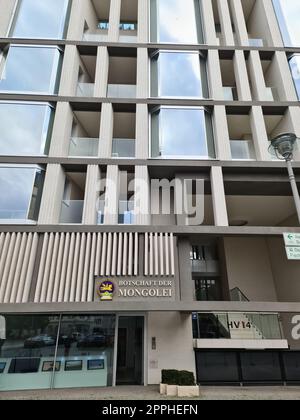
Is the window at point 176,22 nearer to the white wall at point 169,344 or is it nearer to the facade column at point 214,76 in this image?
the facade column at point 214,76

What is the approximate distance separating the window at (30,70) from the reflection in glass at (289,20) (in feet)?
43.9

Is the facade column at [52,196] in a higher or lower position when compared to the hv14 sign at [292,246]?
higher

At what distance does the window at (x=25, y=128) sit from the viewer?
38.9 feet

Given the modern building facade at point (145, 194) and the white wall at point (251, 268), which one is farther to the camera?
the white wall at point (251, 268)

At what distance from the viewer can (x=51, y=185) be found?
37.4ft

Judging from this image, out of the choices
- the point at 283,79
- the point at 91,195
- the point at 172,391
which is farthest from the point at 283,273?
the point at 91,195

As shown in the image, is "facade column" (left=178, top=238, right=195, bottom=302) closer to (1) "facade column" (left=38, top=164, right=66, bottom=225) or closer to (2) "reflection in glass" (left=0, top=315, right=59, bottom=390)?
(2) "reflection in glass" (left=0, top=315, right=59, bottom=390)

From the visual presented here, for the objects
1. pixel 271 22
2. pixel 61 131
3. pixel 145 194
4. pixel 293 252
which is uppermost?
pixel 271 22

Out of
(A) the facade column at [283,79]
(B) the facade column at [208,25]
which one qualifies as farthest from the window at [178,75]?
(A) the facade column at [283,79]

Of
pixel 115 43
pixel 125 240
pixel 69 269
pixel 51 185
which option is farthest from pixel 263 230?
pixel 115 43

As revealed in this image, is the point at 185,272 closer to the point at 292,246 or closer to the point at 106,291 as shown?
the point at 106,291

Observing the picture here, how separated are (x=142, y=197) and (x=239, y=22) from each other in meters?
13.0

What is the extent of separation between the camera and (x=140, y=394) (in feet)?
27.9

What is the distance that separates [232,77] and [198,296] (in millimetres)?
14397
